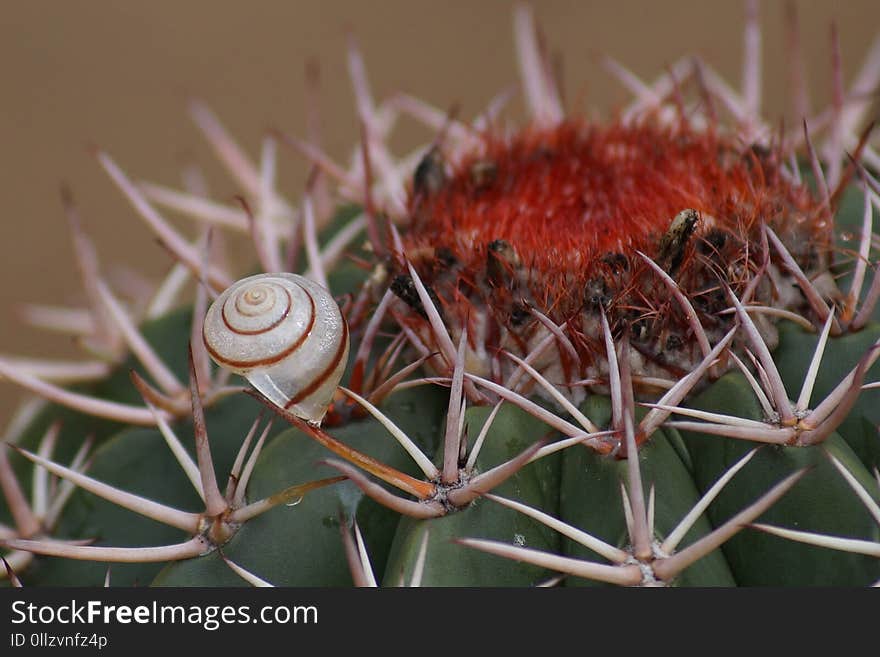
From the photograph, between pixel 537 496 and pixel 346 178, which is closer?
pixel 537 496

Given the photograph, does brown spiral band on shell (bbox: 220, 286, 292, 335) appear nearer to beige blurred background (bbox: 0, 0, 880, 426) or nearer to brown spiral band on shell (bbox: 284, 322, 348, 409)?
brown spiral band on shell (bbox: 284, 322, 348, 409)

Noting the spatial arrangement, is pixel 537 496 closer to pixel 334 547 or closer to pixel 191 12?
pixel 334 547

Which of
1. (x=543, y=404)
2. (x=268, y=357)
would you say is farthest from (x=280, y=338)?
(x=543, y=404)

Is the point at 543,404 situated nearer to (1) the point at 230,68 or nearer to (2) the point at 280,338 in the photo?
(2) the point at 280,338

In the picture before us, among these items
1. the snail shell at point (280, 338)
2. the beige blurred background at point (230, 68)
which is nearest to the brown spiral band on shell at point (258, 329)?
the snail shell at point (280, 338)

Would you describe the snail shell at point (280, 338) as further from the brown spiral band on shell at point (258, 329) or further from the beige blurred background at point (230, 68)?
the beige blurred background at point (230, 68)

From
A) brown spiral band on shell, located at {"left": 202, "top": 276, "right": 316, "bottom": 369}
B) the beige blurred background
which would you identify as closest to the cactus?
brown spiral band on shell, located at {"left": 202, "top": 276, "right": 316, "bottom": 369}

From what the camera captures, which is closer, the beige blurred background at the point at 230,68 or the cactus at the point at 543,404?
the cactus at the point at 543,404

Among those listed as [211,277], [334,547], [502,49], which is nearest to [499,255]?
[334,547]
